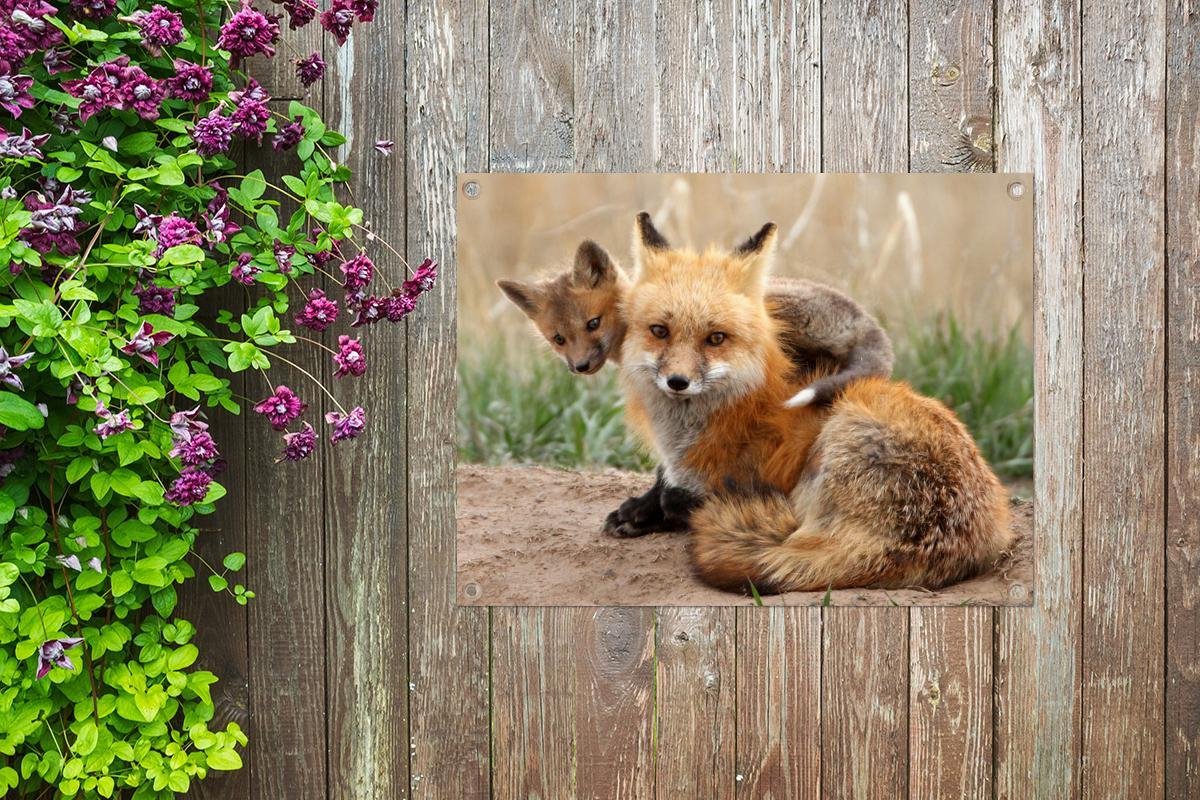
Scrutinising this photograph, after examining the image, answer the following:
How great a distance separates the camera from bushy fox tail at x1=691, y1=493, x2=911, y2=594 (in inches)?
76.0

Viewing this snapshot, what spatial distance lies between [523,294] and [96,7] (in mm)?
854

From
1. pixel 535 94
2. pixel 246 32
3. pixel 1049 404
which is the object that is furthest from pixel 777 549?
pixel 246 32

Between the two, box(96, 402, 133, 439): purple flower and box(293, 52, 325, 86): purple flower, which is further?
box(293, 52, 325, 86): purple flower

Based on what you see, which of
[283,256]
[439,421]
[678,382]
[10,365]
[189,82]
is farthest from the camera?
[439,421]

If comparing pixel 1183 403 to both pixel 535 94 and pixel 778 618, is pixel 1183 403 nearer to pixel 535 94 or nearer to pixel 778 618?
pixel 778 618

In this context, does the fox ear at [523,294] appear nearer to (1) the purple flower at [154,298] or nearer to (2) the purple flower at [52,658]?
(1) the purple flower at [154,298]

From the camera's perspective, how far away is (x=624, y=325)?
6.43 feet

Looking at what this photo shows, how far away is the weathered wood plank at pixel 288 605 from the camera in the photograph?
201 cm

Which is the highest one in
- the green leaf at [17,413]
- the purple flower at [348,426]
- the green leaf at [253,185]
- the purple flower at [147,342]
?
the green leaf at [253,185]

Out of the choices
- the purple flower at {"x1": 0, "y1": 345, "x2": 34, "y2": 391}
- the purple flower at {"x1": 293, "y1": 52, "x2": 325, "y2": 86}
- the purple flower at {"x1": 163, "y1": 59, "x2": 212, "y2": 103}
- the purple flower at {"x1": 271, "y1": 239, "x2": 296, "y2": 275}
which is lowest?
the purple flower at {"x1": 0, "y1": 345, "x2": 34, "y2": 391}

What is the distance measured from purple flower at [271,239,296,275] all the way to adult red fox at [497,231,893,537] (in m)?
0.41

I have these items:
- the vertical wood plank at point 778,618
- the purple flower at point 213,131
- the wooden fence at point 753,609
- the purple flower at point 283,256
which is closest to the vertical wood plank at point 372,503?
the wooden fence at point 753,609

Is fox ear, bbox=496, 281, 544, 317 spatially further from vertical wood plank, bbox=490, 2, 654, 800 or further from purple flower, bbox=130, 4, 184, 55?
purple flower, bbox=130, 4, 184, 55

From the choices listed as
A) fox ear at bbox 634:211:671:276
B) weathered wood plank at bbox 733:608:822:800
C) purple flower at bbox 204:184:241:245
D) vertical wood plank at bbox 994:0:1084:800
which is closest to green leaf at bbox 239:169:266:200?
purple flower at bbox 204:184:241:245
